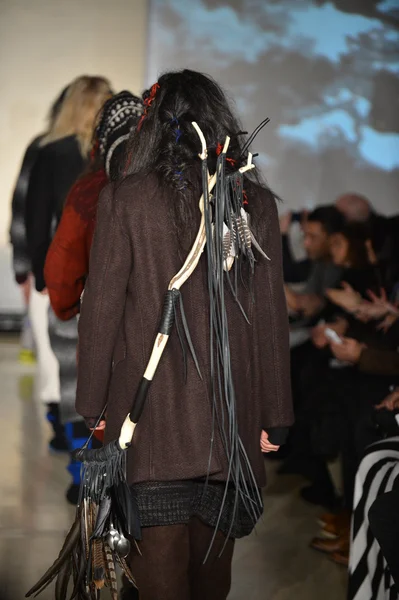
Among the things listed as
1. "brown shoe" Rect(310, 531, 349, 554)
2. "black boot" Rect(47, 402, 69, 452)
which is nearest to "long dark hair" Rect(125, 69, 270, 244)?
"brown shoe" Rect(310, 531, 349, 554)

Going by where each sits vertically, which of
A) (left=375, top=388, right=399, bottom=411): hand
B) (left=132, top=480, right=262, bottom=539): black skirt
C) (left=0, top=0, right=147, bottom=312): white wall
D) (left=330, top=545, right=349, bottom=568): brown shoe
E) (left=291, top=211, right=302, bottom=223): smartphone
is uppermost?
(left=0, top=0, right=147, bottom=312): white wall

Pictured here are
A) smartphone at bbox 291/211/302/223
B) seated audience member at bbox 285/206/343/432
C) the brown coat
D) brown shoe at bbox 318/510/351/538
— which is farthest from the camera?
smartphone at bbox 291/211/302/223

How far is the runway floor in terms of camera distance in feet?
8.89

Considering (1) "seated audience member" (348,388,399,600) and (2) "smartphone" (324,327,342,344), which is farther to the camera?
(2) "smartphone" (324,327,342,344)

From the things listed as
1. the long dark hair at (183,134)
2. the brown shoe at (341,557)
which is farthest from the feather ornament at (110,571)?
the brown shoe at (341,557)

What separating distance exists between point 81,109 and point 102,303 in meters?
1.98

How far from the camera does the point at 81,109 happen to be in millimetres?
3570

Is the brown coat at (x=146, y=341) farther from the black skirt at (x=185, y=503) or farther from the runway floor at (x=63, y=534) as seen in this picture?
the runway floor at (x=63, y=534)

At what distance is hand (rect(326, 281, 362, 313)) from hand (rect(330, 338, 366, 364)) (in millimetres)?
441

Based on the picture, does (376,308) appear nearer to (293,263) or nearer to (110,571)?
(293,263)

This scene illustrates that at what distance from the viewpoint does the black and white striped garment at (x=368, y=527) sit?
2.25 meters

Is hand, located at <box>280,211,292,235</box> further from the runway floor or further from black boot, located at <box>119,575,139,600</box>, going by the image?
black boot, located at <box>119,575,139,600</box>

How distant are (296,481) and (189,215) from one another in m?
2.31

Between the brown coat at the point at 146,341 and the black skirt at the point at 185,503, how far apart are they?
4 centimetres
